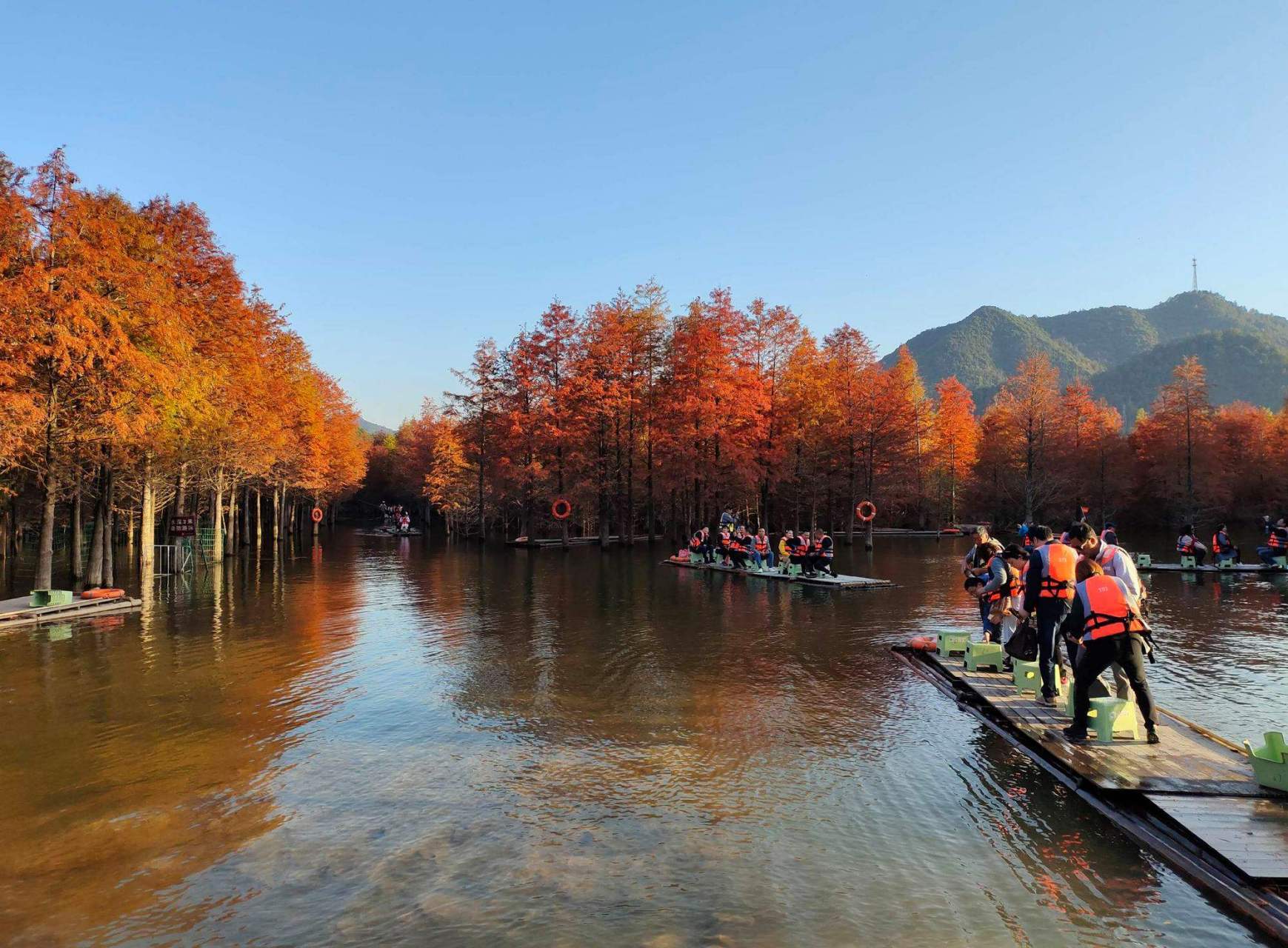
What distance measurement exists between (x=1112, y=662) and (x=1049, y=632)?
1.54 meters

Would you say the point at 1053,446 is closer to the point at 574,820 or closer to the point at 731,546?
the point at 731,546

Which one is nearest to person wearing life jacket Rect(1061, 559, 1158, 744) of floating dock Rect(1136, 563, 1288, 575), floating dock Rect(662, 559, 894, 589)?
floating dock Rect(662, 559, 894, 589)

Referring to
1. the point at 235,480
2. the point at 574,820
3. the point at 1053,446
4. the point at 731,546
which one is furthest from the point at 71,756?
the point at 1053,446

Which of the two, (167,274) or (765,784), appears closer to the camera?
(765,784)

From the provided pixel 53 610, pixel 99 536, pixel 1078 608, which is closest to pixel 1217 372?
pixel 1078 608

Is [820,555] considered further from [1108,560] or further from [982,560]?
[1108,560]

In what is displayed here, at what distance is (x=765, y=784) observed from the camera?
7.06m

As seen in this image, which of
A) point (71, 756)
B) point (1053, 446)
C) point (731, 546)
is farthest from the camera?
point (1053, 446)

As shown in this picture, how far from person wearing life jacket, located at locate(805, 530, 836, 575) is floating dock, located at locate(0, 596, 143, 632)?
19541 millimetres

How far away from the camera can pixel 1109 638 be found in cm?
724

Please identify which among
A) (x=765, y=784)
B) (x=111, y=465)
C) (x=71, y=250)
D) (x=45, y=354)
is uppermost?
(x=71, y=250)

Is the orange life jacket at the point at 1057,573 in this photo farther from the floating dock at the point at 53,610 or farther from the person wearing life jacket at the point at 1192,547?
the person wearing life jacket at the point at 1192,547

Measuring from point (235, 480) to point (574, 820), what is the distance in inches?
1369

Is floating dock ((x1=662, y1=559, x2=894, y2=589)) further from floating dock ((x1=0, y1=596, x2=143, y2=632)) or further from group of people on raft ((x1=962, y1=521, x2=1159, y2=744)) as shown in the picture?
floating dock ((x1=0, y1=596, x2=143, y2=632))
